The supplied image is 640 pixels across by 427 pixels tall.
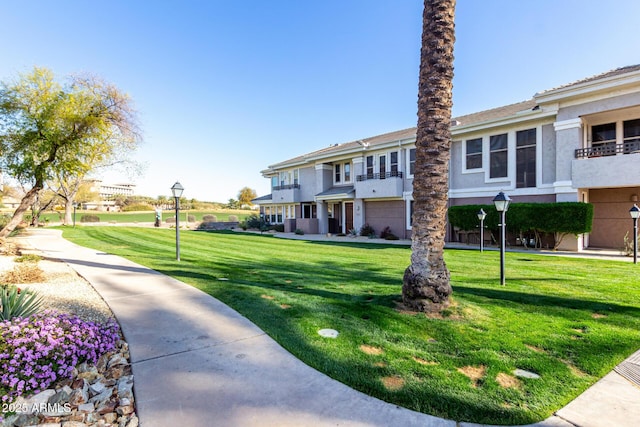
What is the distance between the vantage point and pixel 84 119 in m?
10.6

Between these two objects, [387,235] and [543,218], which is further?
[387,235]

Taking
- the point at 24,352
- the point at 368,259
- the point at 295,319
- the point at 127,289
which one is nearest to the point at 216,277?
the point at 127,289

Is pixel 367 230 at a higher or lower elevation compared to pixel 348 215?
lower

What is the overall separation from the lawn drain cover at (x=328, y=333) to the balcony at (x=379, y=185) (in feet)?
54.2

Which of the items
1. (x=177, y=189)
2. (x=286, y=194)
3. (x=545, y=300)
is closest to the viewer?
(x=545, y=300)

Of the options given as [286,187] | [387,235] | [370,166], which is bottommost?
[387,235]

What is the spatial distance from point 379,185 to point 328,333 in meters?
17.2

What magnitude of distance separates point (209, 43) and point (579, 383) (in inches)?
699

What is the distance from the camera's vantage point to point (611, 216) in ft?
48.2

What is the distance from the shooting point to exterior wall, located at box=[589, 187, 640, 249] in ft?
46.5

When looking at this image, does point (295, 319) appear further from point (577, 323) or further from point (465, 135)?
point (465, 135)

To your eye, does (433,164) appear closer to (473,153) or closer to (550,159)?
(550,159)

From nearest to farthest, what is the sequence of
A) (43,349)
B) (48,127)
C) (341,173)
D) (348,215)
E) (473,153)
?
(43,349) < (48,127) < (473,153) < (348,215) < (341,173)

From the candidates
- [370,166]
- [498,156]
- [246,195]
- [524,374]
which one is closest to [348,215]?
[370,166]
